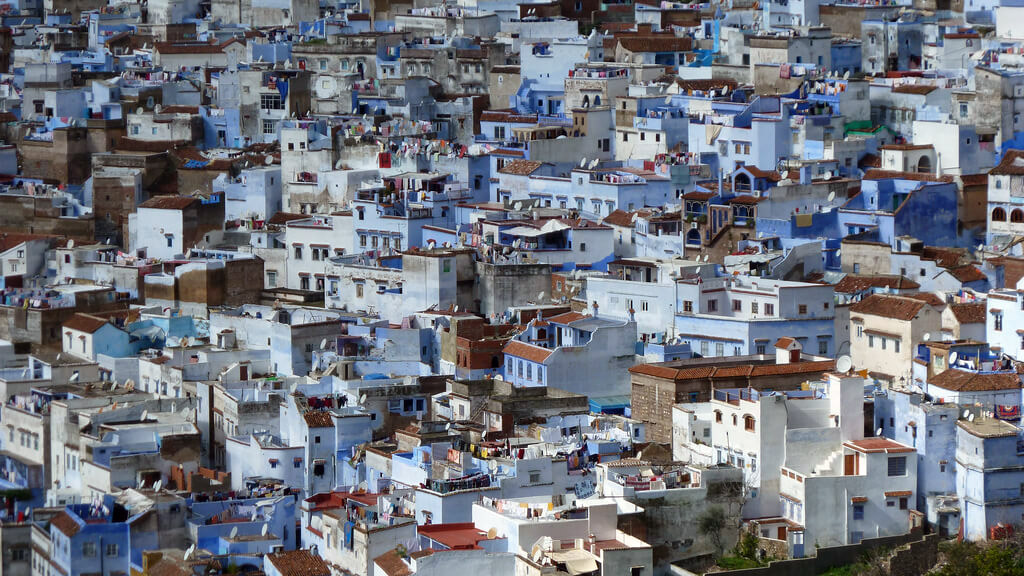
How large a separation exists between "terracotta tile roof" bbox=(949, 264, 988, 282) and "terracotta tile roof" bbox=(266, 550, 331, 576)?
17768mm

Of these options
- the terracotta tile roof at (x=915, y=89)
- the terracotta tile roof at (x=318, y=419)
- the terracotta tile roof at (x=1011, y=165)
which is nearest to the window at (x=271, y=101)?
the terracotta tile roof at (x=915, y=89)

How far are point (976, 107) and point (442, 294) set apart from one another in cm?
1560

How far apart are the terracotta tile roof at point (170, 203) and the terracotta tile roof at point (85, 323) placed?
296 inches

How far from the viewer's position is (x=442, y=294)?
196 ft

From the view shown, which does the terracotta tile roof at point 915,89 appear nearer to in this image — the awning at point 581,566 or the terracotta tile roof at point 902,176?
the terracotta tile roof at point 902,176

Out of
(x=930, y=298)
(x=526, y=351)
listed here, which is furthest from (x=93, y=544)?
(x=930, y=298)

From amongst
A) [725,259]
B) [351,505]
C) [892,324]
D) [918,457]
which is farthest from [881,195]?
[351,505]

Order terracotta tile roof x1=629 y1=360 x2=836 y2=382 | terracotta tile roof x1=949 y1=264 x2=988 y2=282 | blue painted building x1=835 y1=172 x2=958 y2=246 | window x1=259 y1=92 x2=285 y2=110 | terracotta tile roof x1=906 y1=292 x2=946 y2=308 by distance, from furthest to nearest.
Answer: window x1=259 y1=92 x2=285 y2=110
blue painted building x1=835 y1=172 x2=958 y2=246
terracotta tile roof x1=949 y1=264 x2=988 y2=282
terracotta tile roof x1=906 y1=292 x2=946 y2=308
terracotta tile roof x1=629 y1=360 x2=836 y2=382

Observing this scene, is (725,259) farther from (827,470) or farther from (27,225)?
(27,225)

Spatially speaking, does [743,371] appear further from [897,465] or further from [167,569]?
[167,569]

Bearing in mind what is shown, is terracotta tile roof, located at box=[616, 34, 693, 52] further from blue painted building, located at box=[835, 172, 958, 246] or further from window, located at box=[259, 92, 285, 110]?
blue painted building, located at box=[835, 172, 958, 246]

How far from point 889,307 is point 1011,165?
9060 millimetres

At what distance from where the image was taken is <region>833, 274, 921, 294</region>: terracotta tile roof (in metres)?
57.1

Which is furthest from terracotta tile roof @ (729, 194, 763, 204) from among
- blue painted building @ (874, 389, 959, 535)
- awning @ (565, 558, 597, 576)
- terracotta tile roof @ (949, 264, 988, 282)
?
awning @ (565, 558, 597, 576)
